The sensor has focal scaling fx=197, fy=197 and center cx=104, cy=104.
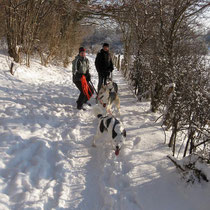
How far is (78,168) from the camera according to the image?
326 cm

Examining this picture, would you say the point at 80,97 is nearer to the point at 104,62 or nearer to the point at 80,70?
the point at 80,70

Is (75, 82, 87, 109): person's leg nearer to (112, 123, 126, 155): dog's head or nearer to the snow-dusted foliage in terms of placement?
the snow-dusted foliage

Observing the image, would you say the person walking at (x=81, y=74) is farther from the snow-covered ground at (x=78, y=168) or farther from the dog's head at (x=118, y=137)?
the dog's head at (x=118, y=137)

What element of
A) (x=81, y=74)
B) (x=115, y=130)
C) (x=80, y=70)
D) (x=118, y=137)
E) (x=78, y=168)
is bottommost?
(x=78, y=168)

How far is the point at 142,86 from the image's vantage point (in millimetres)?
7434

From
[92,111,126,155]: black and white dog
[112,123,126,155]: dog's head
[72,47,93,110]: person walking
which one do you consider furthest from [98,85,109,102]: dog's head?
[112,123,126,155]: dog's head

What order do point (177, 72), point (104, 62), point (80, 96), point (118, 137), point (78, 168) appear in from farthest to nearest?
point (104, 62) → point (80, 96) → point (177, 72) → point (118, 137) → point (78, 168)

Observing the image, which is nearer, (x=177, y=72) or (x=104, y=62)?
(x=177, y=72)

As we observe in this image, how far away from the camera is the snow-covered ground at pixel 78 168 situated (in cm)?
254

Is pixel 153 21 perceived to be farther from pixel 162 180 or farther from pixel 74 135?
pixel 162 180

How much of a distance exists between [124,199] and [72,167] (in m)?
1.04

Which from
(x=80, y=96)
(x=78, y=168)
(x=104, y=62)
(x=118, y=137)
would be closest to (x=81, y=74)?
(x=80, y=96)

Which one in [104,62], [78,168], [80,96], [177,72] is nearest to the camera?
[78,168]

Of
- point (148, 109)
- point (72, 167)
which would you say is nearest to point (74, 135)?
point (72, 167)
